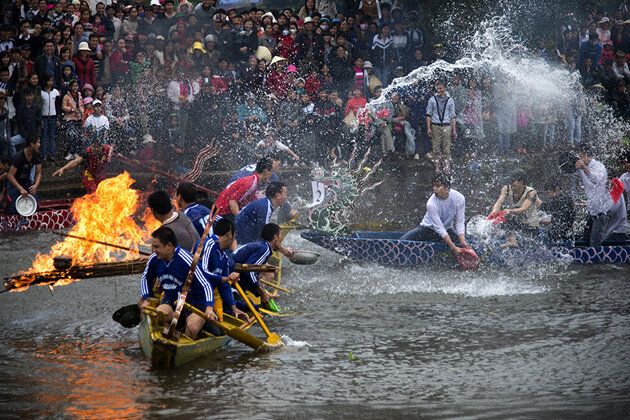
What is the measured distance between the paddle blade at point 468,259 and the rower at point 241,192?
126 inches

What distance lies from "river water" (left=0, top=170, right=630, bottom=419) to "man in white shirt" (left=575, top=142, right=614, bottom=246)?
63 cm

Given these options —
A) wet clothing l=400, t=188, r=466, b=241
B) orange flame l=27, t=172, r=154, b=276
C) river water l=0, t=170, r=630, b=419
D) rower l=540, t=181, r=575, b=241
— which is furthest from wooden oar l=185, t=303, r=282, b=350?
rower l=540, t=181, r=575, b=241

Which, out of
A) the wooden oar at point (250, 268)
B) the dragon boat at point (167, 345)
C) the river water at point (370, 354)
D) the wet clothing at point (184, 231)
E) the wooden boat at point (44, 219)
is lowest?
the river water at point (370, 354)

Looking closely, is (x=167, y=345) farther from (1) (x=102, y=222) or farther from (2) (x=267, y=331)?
(1) (x=102, y=222)

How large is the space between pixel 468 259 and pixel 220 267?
4805mm

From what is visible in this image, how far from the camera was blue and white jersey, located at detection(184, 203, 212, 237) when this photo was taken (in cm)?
938

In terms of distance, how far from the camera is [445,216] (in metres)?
11.9

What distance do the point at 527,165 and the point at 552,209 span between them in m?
6.72

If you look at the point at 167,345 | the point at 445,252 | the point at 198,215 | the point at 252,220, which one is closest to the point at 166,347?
the point at 167,345

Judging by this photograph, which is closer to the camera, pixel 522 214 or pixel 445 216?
pixel 445 216

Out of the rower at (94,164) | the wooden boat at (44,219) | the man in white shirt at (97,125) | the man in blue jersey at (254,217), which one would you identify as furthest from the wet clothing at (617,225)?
the man in white shirt at (97,125)

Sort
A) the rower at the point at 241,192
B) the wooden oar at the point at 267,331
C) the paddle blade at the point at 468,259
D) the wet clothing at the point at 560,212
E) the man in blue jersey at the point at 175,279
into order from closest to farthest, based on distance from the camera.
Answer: the man in blue jersey at the point at 175,279, the wooden oar at the point at 267,331, the rower at the point at 241,192, the paddle blade at the point at 468,259, the wet clothing at the point at 560,212

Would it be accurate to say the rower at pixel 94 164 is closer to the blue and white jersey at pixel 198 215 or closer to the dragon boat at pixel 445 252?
the dragon boat at pixel 445 252

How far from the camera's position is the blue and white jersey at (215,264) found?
26.8ft
